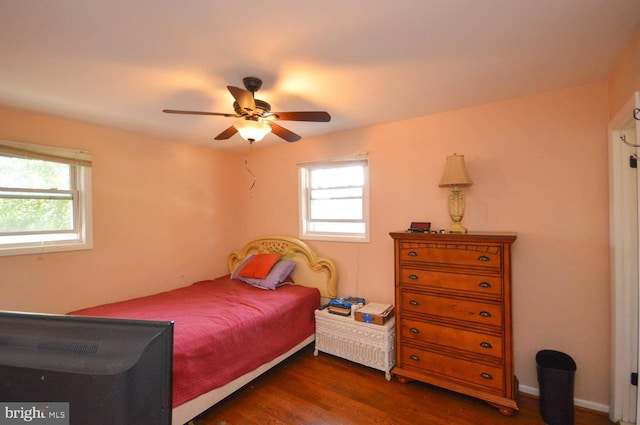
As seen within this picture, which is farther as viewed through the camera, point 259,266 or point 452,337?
point 259,266

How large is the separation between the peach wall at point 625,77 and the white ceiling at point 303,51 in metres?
0.06

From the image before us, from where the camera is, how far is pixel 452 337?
7.26 feet

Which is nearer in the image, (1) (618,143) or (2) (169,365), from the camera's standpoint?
(2) (169,365)

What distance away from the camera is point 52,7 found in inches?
49.9

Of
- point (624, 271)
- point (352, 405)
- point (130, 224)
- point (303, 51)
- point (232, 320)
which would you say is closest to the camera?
point (303, 51)

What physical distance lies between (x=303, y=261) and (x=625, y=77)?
3.04 meters

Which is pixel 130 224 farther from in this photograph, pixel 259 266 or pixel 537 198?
pixel 537 198

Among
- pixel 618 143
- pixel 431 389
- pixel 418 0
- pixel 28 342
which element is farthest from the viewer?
pixel 431 389

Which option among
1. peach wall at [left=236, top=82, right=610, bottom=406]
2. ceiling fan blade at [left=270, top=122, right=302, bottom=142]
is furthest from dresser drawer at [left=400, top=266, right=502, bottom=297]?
ceiling fan blade at [left=270, top=122, right=302, bottom=142]

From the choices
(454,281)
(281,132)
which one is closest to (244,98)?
(281,132)

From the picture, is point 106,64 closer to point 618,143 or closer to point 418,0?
point 418,0

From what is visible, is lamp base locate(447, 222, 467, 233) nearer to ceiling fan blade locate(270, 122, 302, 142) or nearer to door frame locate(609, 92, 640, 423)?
door frame locate(609, 92, 640, 423)

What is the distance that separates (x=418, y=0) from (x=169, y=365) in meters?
1.64

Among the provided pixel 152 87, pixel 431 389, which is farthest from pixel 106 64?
pixel 431 389
